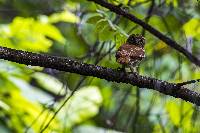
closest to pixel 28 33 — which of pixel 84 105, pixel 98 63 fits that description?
pixel 84 105

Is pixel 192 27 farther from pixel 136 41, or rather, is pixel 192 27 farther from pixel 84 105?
pixel 84 105

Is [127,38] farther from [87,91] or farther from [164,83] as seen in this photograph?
[87,91]

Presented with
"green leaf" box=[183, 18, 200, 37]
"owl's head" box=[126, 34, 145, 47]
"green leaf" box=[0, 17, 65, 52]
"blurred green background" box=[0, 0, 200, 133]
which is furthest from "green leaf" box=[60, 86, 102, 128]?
"owl's head" box=[126, 34, 145, 47]

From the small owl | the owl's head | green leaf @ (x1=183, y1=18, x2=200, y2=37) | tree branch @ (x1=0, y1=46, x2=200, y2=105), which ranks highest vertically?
green leaf @ (x1=183, y1=18, x2=200, y2=37)

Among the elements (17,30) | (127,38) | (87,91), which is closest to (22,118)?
(17,30)

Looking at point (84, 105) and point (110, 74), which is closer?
point (110, 74)

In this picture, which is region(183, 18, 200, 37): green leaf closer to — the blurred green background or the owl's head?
the blurred green background

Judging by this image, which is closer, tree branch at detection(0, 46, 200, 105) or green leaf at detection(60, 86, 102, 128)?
tree branch at detection(0, 46, 200, 105)

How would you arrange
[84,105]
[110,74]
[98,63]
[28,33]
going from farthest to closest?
[84,105] → [28,33] → [98,63] → [110,74]
